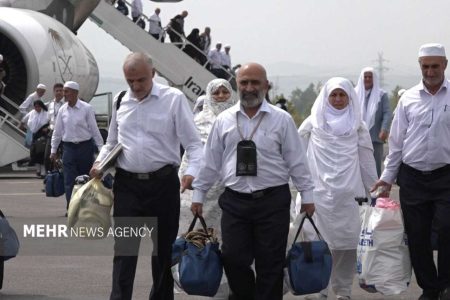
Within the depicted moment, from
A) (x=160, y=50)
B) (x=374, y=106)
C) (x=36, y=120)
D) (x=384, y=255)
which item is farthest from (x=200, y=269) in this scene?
(x=160, y=50)

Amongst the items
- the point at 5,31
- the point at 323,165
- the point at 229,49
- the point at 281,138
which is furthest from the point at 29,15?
the point at 281,138

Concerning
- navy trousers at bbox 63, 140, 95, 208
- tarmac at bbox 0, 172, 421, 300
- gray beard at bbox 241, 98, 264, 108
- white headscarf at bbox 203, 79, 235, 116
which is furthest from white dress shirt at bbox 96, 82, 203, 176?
navy trousers at bbox 63, 140, 95, 208

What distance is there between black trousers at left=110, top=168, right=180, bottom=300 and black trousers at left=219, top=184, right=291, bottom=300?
0.59 m

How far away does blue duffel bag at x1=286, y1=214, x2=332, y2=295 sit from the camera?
8.00 m

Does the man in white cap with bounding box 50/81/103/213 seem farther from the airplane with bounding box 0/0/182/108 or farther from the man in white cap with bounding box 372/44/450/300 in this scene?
the airplane with bounding box 0/0/182/108

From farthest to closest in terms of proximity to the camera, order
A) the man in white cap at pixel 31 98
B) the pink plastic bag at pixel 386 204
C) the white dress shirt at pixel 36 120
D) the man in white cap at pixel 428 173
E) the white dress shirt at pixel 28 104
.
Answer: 1. the white dress shirt at pixel 28 104
2. the man in white cap at pixel 31 98
3. the white dress shirt at pixel 36 120
4. the pink plastic bag at pixel 386 204
5. the man in white cap at pixel 428 173

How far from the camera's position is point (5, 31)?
85.3ft

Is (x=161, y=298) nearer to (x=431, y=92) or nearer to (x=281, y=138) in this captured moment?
(x=281, y=138)

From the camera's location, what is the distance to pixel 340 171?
32.6 ft

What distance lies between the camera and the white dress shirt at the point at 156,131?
8.54m

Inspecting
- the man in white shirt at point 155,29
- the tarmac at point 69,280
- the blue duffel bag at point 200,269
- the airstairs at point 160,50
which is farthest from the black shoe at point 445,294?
the man in white shirt at point 155,29

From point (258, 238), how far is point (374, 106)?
6.32 metres

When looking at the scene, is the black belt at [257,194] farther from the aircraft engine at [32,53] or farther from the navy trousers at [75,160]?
the aircraft engine at [32,53]

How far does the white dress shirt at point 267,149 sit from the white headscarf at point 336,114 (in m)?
1.88
